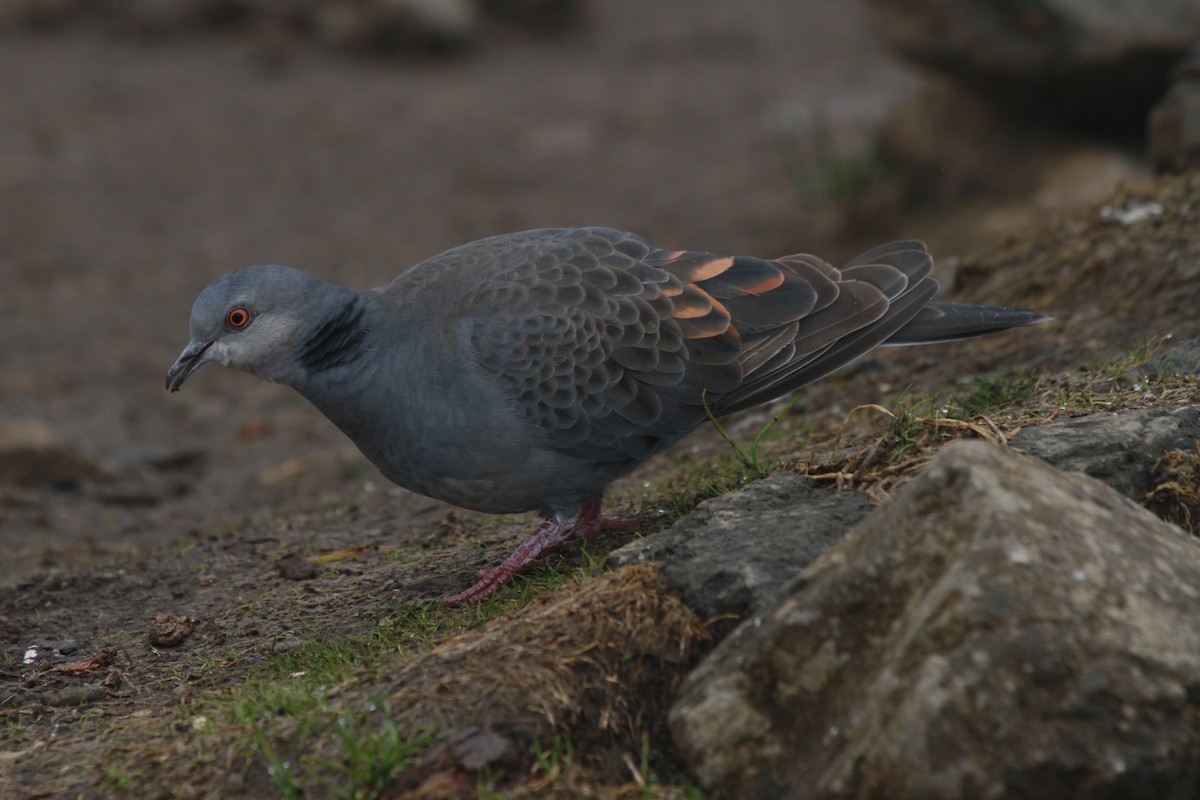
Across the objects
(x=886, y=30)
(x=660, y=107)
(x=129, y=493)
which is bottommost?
(x=129, y=493)

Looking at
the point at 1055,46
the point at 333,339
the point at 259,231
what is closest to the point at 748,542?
the point at 333,339

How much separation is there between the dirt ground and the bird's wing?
0.74 meters

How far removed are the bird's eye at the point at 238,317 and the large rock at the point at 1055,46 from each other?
563 centimetres

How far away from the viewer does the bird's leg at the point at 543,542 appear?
4.22 m

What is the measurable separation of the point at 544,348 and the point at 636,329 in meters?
0.33

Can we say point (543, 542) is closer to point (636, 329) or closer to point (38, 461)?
point (636, 329)

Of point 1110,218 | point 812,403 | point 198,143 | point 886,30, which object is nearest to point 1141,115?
point 886,30

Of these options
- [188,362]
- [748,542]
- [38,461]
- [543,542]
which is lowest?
[38,461]

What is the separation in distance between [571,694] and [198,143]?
1122cm

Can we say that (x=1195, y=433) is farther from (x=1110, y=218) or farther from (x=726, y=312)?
(x=1110, y=218)

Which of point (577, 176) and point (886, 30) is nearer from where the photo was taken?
point (886, 30)

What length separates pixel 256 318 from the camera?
4.51m

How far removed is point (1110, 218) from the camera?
20.4ft

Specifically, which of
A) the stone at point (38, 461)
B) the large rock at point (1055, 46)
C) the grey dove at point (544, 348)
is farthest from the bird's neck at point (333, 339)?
the large rock at point (1055, 46)
